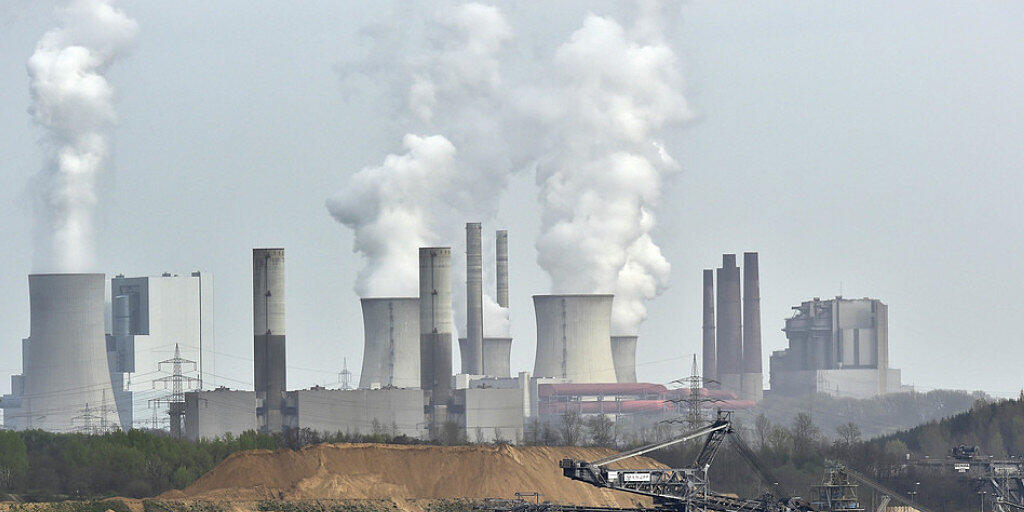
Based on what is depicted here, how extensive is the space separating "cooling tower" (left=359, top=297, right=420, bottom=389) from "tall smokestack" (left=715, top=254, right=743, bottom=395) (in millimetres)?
51120

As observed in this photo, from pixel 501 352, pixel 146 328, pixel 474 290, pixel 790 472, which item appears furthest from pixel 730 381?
pixel 790 472

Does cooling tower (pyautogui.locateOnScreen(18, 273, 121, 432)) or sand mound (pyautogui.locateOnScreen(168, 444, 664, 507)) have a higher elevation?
cooling tower (pyautogui.locateOnScreen(18, 273, 121, 432))

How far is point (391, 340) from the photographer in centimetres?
13062

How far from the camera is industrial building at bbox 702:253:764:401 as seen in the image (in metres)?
175

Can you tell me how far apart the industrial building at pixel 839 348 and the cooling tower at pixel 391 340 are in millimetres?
66261

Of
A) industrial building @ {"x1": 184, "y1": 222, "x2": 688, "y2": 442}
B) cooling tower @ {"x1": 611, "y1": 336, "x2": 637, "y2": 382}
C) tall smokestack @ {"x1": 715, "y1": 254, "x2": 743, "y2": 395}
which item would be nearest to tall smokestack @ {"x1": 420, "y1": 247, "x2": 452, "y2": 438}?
industrial building @ {"x1": 184, "y1": 222, "x2": 688, "y2": 442}

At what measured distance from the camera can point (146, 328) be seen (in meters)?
166

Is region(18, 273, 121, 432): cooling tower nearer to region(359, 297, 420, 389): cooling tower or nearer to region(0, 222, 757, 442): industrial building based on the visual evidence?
region(0, 222, 757, 442): industrial building

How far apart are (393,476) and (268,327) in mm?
39601

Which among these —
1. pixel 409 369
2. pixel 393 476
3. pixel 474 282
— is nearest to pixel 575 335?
pixel 474 282

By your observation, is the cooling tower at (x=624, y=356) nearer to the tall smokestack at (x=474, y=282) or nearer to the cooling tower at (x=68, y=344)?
the tall smokestack at (x=474, y=282)

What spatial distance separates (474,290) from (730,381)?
42601 mm

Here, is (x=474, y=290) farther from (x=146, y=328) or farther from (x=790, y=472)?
(x=790, y=472)

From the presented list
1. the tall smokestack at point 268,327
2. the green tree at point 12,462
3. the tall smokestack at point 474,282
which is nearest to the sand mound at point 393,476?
the green tree at point 12,462
